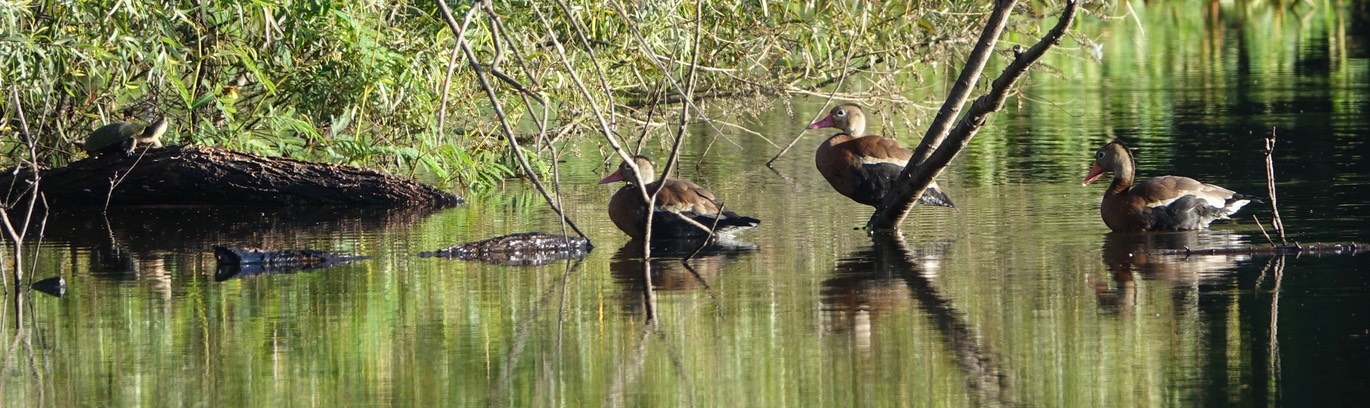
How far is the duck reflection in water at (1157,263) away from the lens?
7.37 metres

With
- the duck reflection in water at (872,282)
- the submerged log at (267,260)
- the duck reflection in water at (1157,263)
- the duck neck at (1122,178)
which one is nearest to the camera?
the duck reflection in water at (872,282)

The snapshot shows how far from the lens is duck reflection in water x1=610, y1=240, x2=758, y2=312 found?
779 cm

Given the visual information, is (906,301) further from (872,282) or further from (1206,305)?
(1206,305)

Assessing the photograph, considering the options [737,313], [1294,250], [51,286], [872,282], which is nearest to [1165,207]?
[1294,250]

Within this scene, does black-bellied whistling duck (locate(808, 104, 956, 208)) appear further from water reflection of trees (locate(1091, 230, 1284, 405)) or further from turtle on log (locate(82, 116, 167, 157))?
turtle on log (locate(82, 116, 167, 157))

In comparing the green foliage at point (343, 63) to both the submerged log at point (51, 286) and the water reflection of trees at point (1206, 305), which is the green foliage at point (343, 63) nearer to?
the submerged log at point (51, 286)

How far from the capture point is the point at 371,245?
9.60 metres

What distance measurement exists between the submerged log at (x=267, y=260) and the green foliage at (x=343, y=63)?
4.70 feet

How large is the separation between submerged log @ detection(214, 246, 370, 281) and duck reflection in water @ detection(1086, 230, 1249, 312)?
136 inches

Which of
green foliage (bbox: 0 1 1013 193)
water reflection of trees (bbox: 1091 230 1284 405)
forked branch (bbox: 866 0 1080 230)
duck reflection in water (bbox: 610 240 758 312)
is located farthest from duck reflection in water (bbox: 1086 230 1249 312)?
green foliage (bbox: 0 1 1013 193)

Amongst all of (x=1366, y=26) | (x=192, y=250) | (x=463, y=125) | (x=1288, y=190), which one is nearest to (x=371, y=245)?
(x=192, y=250)

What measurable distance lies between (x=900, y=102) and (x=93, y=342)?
9109mm

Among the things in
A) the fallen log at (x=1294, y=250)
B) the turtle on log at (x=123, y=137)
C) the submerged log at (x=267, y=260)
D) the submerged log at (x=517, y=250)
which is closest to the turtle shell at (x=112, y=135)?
the turtle on log at (x=123, y=137)

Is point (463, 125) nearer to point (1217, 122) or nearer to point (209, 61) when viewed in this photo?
point (209, 61)
